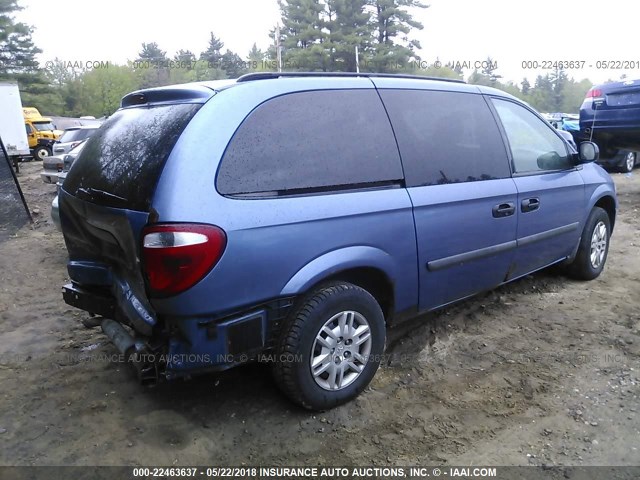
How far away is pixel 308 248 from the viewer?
2531 mm

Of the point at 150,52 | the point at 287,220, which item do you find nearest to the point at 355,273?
the point at 287,220

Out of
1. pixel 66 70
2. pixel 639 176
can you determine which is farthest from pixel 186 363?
pixel 66 70

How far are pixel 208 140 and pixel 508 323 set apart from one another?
9.23 ft

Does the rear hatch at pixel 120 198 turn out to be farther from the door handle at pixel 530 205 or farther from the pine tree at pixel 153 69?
the pine tree at pixel 153 69

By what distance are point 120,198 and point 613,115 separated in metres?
8.46

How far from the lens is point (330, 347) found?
107 inches

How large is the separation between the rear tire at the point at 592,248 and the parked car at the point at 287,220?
1.42 meters

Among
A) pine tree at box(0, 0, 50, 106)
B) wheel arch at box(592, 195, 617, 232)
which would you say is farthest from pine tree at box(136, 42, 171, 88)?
wheel arch at box(592, 195, 617, 232)

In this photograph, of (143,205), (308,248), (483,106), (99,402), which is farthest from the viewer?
(483,106)

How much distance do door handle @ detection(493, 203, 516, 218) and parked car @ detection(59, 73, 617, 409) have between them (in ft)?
0.05

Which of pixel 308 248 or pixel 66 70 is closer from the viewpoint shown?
pixel 308 248

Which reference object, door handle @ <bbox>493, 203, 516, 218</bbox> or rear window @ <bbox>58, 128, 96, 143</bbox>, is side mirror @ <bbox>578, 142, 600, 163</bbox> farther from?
rear window @ <bbox>58, 128, 96, 143</bbox>

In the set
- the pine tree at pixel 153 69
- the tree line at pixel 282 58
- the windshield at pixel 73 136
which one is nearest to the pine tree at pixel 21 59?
the tree line at pixel 282 58

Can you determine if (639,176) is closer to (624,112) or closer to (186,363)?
(624,112)
